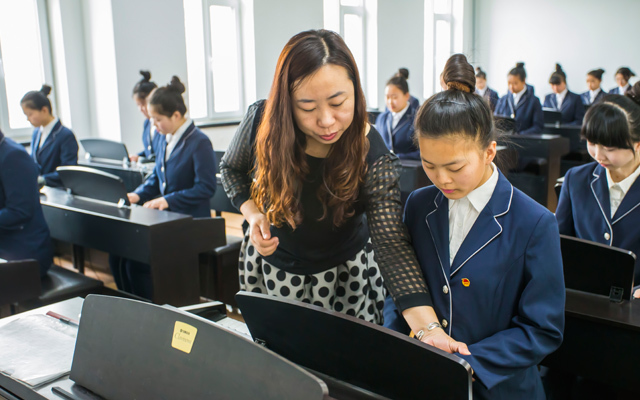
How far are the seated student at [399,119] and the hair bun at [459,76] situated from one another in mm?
3513

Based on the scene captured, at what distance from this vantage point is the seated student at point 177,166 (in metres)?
2.85

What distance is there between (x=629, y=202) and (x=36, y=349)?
1.65 m

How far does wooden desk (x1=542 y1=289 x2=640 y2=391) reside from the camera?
1.34 meters

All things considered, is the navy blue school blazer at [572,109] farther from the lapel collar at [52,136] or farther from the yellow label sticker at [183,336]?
the yellow label sticker at [183,336]

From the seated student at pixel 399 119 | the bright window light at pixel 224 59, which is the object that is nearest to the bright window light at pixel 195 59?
the bright window light at pixel 224 59

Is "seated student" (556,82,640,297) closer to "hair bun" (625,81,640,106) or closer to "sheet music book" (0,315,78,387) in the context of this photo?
"hair bun" (625,81,640,106)

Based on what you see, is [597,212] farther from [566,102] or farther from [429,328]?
[566,102]

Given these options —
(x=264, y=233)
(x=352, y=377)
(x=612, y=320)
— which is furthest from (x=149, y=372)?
(x=612, y=320)

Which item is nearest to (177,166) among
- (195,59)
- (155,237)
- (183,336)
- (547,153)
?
(155,237)

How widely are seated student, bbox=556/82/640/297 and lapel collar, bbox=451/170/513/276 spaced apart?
0.79 meters

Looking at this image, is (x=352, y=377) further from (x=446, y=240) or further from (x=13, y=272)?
(x=13, y=272)

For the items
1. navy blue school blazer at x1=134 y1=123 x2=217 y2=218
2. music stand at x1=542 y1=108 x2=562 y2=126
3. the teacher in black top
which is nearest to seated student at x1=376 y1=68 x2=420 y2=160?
navy blue school blazer at x1=134 y1=123 x2=217 y2=218

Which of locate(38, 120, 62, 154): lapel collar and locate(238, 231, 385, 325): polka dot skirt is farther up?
locate(38, 120, 62, 154): lapel collar

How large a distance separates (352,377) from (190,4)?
6.33 meters
